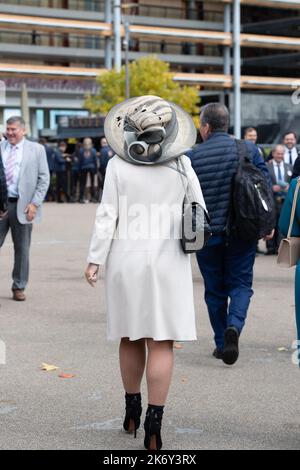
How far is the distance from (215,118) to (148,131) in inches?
89.9

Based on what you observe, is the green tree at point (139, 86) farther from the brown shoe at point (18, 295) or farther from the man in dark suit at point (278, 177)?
the brown shoe at point (18, 295)

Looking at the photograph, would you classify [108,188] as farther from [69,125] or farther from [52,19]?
[52,19]

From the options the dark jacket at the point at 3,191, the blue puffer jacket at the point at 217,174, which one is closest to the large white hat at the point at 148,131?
the blue puffer jacket at the point at 217,174

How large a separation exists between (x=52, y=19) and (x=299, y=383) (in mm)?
63658

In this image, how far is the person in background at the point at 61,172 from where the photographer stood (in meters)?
32.9

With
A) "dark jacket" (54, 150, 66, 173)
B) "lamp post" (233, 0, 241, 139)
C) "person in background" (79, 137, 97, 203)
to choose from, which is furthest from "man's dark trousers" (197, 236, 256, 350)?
"lamp post" (233, 0, 241, 139)

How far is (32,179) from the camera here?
1062 centimetres

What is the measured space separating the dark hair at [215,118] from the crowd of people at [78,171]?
23.6 metres

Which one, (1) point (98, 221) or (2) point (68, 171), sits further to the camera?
(2) point (68, 171)

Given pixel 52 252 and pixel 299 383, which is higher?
pixel 299 383

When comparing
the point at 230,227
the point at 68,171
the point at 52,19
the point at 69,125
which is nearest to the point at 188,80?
the point at 52,19

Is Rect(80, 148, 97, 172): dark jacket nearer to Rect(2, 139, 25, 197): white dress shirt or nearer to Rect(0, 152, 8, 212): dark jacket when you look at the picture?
Rect(2, 139, 25, 197): white dress shirt

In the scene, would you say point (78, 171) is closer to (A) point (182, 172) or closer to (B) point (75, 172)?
(B) point (75, 172)

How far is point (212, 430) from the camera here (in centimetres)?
536
